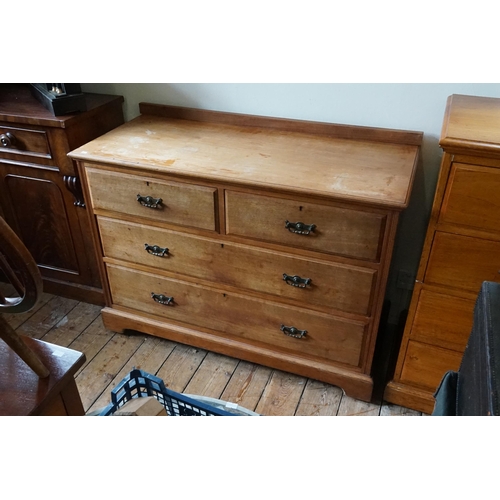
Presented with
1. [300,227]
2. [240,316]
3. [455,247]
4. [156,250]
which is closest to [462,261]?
[455,247]

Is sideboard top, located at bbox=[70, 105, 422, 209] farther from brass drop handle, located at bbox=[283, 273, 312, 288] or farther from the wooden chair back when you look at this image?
the wooden chair back

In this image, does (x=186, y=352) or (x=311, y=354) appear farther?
(x=186, y=352)

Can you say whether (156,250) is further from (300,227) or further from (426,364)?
(426,364)

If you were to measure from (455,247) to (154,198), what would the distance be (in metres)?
0.98

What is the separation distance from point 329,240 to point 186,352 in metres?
0.88

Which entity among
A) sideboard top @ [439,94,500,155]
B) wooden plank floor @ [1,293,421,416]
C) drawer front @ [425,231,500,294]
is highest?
sideboard top @ [439,94,500,155]

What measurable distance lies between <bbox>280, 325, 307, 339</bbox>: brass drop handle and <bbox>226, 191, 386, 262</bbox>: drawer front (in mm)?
361

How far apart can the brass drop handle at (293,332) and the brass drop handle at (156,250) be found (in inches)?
20.5

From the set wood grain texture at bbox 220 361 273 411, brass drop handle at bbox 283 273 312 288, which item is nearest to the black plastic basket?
wood grain texture at bbox 220 361 273 411

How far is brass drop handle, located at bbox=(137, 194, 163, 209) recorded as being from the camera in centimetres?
165

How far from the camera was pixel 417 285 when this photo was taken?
1.49m
